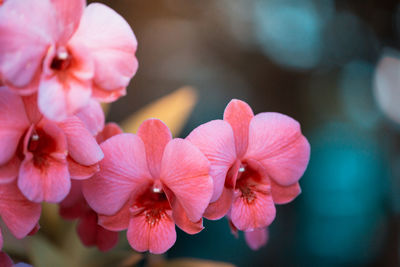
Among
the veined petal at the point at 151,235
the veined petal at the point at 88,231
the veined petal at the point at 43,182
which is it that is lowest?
the veined petal at the point at 88,231

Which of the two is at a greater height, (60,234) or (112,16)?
(112,16)

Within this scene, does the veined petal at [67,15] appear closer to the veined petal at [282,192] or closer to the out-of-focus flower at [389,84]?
the veined petal at [282,192]

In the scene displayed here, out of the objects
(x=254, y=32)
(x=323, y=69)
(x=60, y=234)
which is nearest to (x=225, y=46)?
(x=254, y=32)

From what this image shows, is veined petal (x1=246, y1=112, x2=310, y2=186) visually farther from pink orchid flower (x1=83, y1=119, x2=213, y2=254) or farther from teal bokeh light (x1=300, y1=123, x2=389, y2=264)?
teal bokeh light (x1=300, y1=123, x2=389, y2=264)

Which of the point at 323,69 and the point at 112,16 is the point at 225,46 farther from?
the point at 112,16

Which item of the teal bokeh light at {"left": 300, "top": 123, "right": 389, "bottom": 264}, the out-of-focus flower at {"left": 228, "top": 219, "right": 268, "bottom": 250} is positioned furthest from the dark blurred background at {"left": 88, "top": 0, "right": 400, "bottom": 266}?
the out-of-focus flower at {"left": 228, "top": 219, "right": 268, "bottom": 250}

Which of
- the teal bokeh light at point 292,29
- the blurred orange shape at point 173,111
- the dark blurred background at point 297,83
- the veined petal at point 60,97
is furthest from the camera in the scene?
the teal bokeh light at point 292,29

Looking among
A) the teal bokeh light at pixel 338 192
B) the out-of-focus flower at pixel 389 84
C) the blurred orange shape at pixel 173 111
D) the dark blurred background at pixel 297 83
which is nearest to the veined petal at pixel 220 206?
the blurred orange shape at pixel 173 111

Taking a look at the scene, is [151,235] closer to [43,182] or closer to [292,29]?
[43,182]

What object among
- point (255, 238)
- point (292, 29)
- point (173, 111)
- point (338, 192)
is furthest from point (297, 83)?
point (255, 238)
